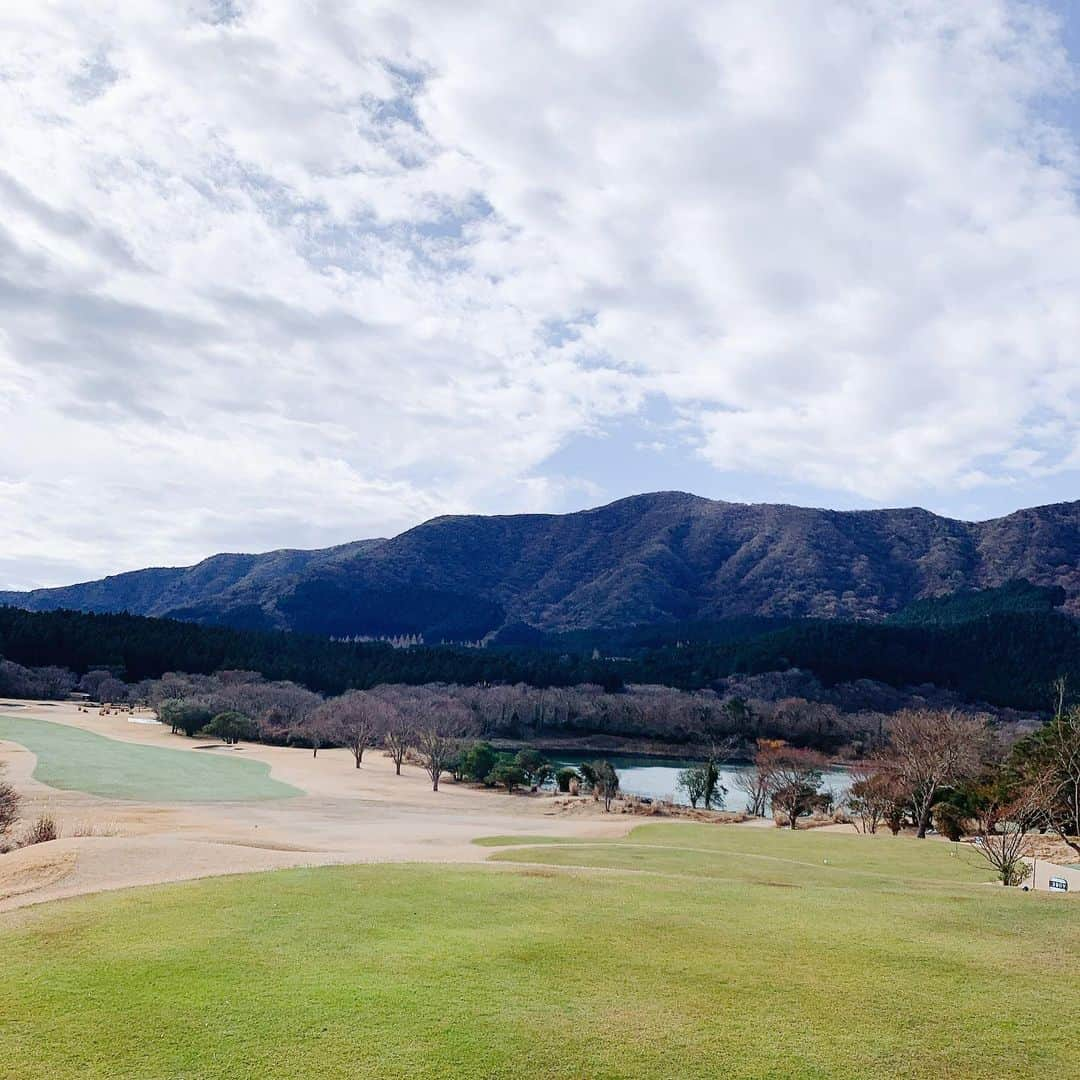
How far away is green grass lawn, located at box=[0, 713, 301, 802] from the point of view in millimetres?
54344

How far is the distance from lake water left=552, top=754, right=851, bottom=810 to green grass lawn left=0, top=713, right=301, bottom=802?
3474 cm

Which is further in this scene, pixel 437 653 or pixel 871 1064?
pixel 437 653

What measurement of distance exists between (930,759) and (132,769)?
55202 mm

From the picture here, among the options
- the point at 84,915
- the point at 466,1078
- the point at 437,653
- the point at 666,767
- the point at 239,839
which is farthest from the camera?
the point at 437,653

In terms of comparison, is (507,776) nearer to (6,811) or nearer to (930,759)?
(930,759)

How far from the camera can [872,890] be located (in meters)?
22.2

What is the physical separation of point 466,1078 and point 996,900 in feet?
51.9

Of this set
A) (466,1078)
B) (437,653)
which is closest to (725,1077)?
(466,1078)

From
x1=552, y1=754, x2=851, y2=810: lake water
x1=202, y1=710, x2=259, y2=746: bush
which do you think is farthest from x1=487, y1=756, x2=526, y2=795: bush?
x1=202, y1=710, x2=259, y2=746: bush

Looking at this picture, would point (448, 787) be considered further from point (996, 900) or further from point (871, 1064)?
point (871, 1064)

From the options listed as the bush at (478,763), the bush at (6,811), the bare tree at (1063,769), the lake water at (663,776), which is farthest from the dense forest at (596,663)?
the bush at (6,811)

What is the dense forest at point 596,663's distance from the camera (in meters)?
134

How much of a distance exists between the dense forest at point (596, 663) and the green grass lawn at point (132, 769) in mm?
50308

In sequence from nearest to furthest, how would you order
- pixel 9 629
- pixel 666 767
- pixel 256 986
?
pixel 256 986 < pixel 666 767 < pixel 9 629
